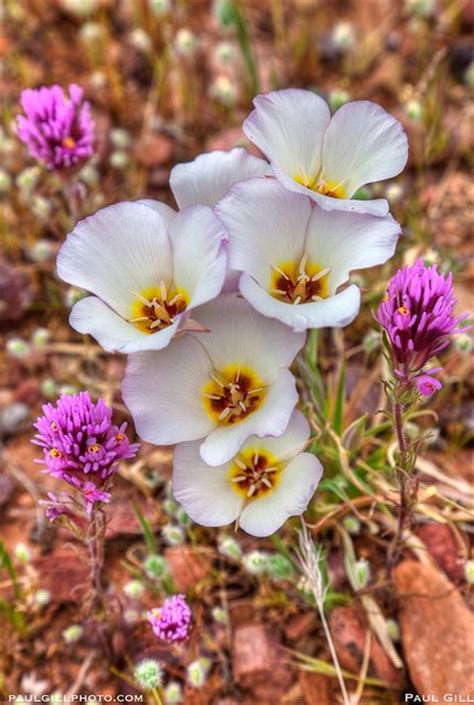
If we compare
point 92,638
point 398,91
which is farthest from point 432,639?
point 398,91

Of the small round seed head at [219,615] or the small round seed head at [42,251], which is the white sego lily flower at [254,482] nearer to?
the small round seed head at [219,615]

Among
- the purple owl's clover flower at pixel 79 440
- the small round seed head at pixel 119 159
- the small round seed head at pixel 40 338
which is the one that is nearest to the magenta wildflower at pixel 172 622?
the purple owl's clover flower at pixel 79 440

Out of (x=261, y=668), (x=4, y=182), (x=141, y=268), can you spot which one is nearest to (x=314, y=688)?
(x=261, y=668)

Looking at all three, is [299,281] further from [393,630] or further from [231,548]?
[393,630]

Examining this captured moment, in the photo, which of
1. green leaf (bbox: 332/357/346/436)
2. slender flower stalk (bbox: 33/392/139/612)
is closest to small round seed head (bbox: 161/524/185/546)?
slender flower stalk (bbox: 33/392/139/612)

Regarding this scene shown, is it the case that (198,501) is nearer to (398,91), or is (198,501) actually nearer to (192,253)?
(192,253)
